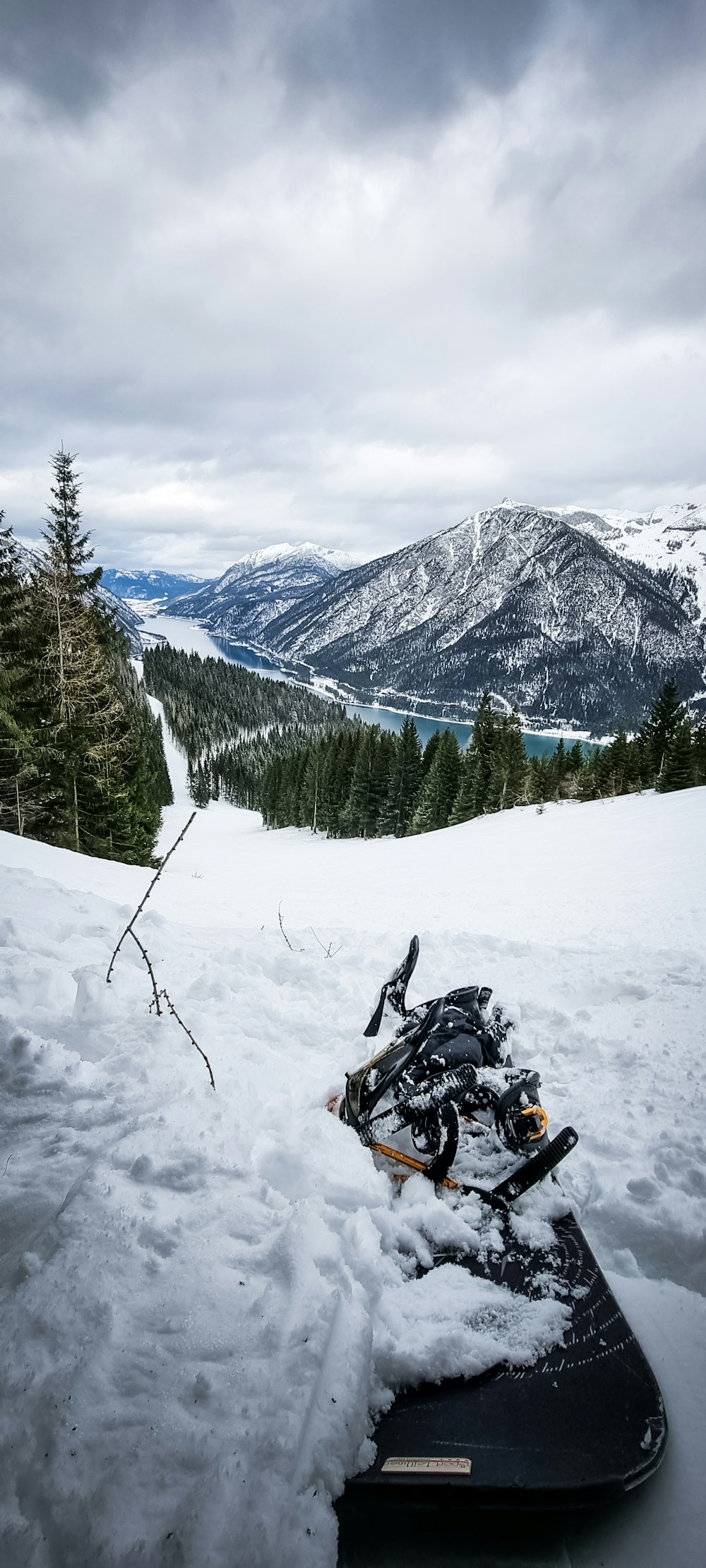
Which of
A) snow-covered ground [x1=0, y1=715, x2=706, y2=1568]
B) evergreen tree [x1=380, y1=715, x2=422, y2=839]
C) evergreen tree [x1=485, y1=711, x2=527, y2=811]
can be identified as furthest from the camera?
evergreen tree [x1=380, y1=715, x2=422, y2=839]

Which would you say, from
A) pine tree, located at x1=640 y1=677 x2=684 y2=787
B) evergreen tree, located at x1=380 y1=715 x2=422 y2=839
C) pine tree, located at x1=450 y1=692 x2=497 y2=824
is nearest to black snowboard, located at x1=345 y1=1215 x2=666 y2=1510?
pine tree, located at x1=450 y1=692 x2=497 y2=824

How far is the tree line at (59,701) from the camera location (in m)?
15.1

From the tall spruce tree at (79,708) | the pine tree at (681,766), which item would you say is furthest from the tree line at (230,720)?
the tall spruce tree at (79,708)

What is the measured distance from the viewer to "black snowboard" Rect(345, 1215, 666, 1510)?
2174mm

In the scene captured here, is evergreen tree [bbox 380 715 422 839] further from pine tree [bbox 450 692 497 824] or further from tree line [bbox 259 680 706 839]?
pine tree [bbox 450 692 497 824]

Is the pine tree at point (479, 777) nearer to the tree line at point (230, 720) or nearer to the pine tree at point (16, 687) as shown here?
the pine tree at point (16, 687)

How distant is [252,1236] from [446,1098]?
1390 mm

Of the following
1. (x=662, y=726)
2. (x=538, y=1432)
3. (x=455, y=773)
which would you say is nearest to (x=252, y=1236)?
(x=538, y=1432)

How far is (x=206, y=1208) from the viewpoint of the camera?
2953 millimetres

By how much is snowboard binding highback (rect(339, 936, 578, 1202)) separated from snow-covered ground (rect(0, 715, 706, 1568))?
22cm

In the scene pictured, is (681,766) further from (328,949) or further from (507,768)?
(328,949)

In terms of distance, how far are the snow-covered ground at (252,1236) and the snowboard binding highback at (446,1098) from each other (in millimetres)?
224

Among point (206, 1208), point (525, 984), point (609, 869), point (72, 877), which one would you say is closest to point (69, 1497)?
point (206, 1208)

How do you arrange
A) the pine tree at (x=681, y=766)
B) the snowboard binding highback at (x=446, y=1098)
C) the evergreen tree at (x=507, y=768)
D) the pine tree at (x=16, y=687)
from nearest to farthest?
the snowboard binding highback at (x=446, y=1098) < the pine tree at (x=16, y=687) < the pine tree at (x=681, y=766) < the evergreen tree at (x=507, y=768)
